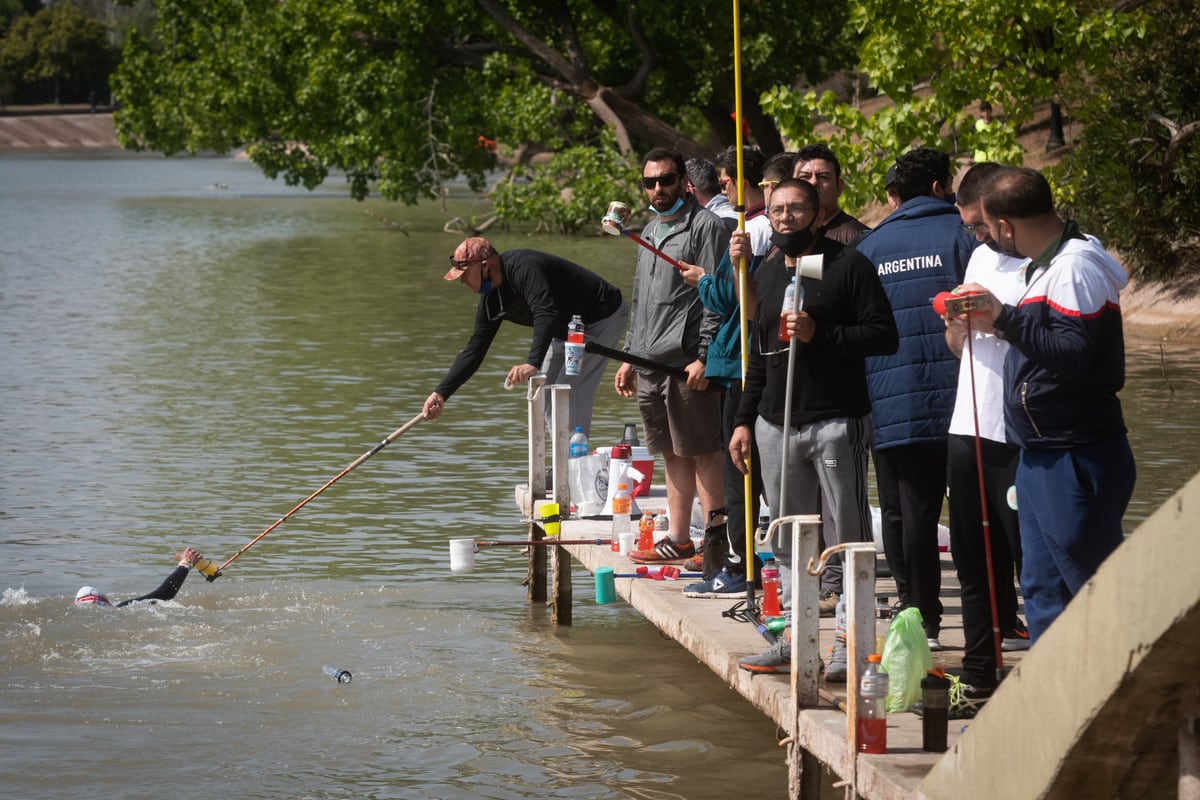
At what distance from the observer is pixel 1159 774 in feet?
16.0

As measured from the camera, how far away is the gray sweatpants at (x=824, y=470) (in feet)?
22.4

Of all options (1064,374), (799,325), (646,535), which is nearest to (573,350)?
(646,535)

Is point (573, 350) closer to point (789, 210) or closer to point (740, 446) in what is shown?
point (740, 446)

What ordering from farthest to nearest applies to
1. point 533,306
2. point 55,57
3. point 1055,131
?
point 55,57 < point 1055,131 < point 533,306

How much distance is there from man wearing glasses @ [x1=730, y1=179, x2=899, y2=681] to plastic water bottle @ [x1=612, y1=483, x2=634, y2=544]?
2.20 metres

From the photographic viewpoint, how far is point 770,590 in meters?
7.26

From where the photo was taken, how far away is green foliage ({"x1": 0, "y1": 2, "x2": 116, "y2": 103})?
126 meters

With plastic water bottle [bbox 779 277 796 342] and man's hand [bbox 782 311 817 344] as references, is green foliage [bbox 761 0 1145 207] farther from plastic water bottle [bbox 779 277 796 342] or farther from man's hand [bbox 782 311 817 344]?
man's hand [bbox 782 311 817 344]

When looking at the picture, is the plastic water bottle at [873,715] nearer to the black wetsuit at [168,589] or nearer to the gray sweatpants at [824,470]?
the gray sweatpants at [824,470]

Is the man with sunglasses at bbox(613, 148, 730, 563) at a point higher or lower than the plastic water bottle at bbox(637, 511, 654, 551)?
higher

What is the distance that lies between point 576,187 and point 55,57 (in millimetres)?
97504

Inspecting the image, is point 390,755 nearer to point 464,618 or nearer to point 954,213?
point 464,618

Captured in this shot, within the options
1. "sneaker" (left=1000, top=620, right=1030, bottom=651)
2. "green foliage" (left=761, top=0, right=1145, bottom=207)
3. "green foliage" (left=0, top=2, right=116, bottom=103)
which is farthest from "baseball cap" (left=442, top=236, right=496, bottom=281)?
"green foliage" (left=0, top=2, right=116, bottom=103)

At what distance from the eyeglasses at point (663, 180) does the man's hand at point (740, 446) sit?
1666 millimetres
